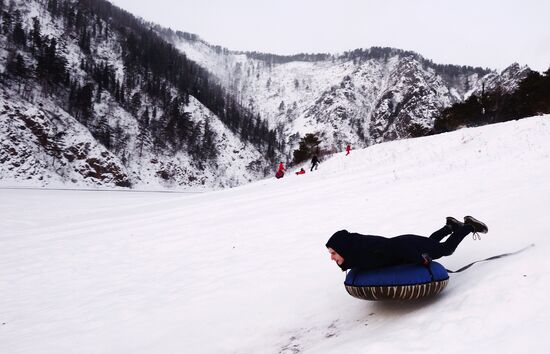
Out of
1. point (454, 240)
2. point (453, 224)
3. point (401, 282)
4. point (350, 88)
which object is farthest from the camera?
point (350, 88)

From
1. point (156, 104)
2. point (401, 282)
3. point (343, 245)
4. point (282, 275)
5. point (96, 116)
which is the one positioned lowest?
point (282, 275)

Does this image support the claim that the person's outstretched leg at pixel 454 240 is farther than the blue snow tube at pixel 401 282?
Yes

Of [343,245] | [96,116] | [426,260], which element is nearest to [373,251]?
[343,245]

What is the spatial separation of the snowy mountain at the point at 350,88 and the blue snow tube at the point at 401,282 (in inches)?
3936

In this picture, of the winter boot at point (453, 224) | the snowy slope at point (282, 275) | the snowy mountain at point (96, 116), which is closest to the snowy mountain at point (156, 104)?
the snowy mountain at point (96, 116)

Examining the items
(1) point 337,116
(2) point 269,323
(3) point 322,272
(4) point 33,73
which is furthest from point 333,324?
(1) point 337,116

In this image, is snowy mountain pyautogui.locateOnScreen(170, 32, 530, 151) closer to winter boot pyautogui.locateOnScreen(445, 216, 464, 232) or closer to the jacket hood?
winter boot pyautogui.locateOnScreen(445, 216, 464, 232)

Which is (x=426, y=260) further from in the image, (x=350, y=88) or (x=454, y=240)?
(x=350, y=88)

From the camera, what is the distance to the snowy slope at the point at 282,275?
3256 millimetres

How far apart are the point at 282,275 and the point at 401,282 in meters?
3.18

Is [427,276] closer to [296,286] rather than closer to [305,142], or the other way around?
[296,286]

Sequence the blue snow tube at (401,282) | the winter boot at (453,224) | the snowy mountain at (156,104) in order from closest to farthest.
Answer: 1. the blue snow tube at (401,282)
2. the winter boot at (453,224)
3. the snowy mountain at (156,104)

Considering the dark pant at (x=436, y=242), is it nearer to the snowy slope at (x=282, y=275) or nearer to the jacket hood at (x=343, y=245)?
the snowy slope at (x=282, y=275)

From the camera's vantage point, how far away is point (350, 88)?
13338cm
